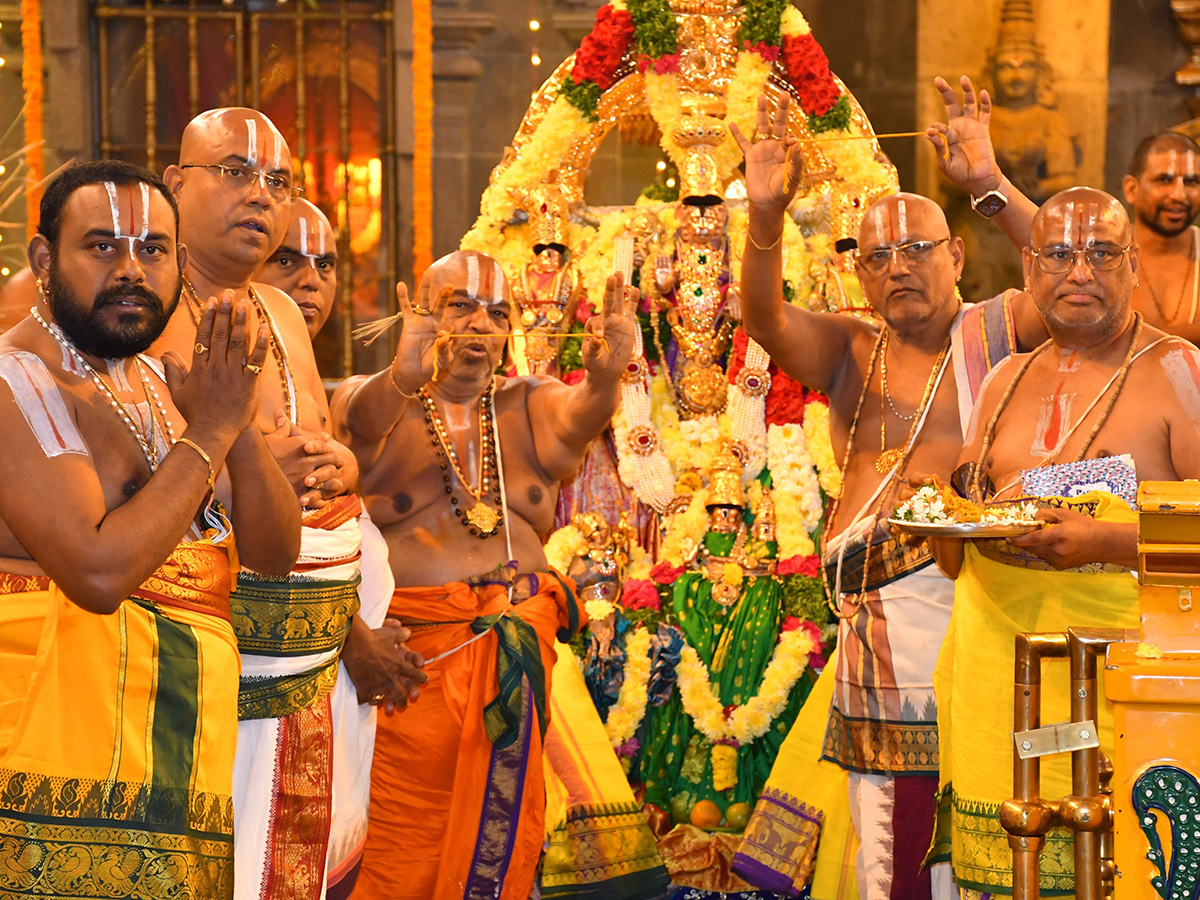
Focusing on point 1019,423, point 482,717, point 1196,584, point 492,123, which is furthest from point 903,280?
point 492,123

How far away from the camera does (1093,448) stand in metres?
3.06

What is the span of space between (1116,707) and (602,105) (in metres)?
4.28

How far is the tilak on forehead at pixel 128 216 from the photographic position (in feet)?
7.92

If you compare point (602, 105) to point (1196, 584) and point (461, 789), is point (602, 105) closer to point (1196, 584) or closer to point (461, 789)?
point (461, 789)

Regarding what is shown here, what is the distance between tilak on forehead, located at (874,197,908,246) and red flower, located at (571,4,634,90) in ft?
6.08

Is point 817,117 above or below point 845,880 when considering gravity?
above

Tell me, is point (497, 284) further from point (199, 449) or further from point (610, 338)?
point (199, 449)

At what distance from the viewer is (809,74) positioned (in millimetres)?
Result: 5418

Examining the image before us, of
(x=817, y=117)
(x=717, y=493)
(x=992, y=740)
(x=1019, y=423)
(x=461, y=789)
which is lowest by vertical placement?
(x=461, y=789)

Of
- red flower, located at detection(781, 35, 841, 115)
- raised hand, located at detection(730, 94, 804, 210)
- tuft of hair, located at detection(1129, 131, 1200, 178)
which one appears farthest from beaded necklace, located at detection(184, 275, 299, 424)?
tuft of hair, located at detection(1129, 131, 1200, 178)

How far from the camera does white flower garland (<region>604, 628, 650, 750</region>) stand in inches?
196

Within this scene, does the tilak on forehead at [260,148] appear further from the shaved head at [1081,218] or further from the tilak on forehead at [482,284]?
the shaved head at [1081,218]

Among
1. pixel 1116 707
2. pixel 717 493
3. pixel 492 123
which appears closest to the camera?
pixel 1116 707

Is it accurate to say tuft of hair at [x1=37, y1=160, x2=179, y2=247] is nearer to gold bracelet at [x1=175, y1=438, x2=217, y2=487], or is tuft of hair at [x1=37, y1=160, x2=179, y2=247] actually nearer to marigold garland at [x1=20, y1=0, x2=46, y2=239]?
gold bracelet at [x1=175, y1=438, x2=217, y2=487]
